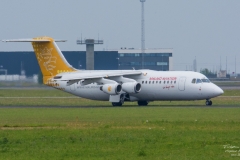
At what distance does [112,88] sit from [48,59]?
7151mm

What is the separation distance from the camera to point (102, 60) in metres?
132

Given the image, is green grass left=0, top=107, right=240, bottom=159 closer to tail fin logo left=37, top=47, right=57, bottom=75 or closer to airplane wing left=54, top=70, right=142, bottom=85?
airplane wing left=54, top=70, right=142, bottom=85

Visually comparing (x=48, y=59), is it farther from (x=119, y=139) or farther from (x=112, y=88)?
(x=119, y=139)

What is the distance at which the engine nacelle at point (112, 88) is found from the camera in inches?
1929

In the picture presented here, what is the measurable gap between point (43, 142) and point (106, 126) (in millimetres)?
6020

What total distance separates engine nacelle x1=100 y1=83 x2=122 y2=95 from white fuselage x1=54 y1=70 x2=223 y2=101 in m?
1.11

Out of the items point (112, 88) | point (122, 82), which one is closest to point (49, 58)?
point (122, 82)

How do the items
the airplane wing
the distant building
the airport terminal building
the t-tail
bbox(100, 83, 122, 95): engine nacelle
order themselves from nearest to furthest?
1. bbox(100, 83, 122, 95): engine nacelle
2. the airplane wing
3. the t-tail
4. the airport terminal building
5. the distant building

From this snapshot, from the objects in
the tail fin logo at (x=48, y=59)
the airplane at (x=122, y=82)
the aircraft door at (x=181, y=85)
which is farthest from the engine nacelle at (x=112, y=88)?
the tail fin logo at (x=48, y=59)

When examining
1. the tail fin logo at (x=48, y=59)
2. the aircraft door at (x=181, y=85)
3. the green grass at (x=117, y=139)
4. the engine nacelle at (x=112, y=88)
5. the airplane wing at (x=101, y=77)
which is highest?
the tail fin logo at (x=48, y=59)

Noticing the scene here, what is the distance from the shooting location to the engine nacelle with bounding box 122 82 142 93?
4884cm

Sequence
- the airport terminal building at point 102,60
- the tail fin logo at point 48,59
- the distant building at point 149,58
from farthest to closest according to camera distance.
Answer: the distant building at point 149,58, the airport terminal building at point 102,60, the tail fin logo at point 48,59

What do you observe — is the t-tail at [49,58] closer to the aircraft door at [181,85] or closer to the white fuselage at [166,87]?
the white fuselage at [166,87]

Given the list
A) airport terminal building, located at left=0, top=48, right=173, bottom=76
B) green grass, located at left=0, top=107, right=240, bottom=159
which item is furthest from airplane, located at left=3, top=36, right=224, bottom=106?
airport terminal building, located at left=0, top=48, right=173, bottom=76
